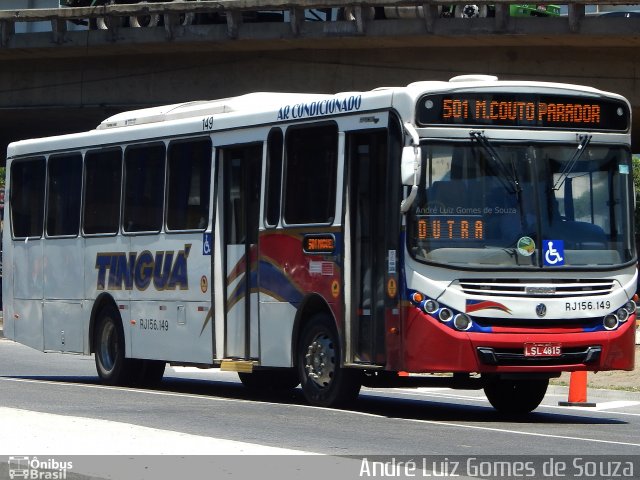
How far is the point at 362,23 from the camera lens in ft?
101

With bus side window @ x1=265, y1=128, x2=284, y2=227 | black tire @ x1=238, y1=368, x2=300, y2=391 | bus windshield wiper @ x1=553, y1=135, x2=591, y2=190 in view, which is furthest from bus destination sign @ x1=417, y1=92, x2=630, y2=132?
black tire @ x1=238, y1=368, x2=300, y2=391

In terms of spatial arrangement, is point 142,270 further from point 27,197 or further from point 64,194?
point 27,197

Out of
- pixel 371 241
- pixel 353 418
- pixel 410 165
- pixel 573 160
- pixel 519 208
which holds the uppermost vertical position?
pixel 573 160

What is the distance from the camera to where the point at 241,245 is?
55.2ft

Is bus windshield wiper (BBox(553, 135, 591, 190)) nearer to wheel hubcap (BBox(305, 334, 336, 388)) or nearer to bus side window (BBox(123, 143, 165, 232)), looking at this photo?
wheel hubcap (BBox(305, 334, 336, 388))

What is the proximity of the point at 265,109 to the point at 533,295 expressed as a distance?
401 centimetres

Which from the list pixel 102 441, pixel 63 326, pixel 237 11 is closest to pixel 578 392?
pixel 63 326

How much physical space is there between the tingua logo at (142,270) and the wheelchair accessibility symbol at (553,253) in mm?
4901

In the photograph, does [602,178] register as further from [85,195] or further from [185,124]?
[85,195]

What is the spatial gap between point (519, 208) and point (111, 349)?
23.1ft

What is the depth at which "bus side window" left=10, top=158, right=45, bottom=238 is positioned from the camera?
20688mm

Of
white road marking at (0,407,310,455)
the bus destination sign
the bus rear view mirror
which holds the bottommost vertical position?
white road marking at (0,407,310,455)

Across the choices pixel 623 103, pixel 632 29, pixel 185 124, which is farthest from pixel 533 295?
pixel 632 29

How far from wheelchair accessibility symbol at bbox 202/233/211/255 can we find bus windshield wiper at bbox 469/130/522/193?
406 cm
